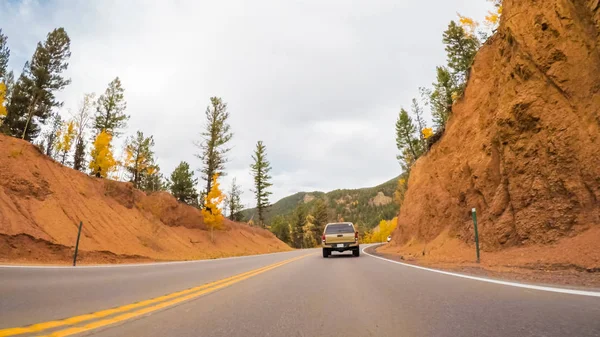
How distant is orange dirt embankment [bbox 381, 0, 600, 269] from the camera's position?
1020 centimetres

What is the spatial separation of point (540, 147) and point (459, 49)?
27.8 m

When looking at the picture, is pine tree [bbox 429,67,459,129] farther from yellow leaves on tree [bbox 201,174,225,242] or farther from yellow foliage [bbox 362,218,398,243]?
yellow foliage [bbox 362,218,398,243]

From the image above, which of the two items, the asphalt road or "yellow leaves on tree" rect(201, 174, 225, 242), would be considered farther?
"yellow leaves on tree" rect(201, 174, 225, 242)

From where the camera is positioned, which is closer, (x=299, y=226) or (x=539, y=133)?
(x=539, y=133)

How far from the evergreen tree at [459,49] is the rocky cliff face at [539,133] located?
19.9 m

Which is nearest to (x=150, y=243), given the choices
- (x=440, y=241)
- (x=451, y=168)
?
(x=440, y=241)

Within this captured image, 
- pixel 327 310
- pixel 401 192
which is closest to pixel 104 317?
pixel 327 310

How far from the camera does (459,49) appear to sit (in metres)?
35.2

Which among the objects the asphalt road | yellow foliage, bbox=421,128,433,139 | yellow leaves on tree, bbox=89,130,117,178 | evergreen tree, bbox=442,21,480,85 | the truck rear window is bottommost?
the asphalt road

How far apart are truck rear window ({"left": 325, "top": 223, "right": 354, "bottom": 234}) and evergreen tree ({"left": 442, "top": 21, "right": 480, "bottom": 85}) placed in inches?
944

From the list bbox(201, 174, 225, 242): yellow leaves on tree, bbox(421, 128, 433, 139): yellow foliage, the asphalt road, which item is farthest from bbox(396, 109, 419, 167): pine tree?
the asphalt road

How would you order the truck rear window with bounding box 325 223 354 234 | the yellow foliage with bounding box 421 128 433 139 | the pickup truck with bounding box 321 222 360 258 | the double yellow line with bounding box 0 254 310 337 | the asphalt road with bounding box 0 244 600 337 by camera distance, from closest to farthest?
the double yellow line with bounding box 0 254 310 337
the asphalt road with bounding box 0 244 600 337
the pickup truck with bounding box 321 222 360 258
the truck rear window with bounding box 325 223 354 234
the yellow foliage with bounding box 421 128 433 139

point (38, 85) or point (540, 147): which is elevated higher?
point (38, 85)

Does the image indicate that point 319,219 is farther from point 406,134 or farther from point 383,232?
point 406,134
